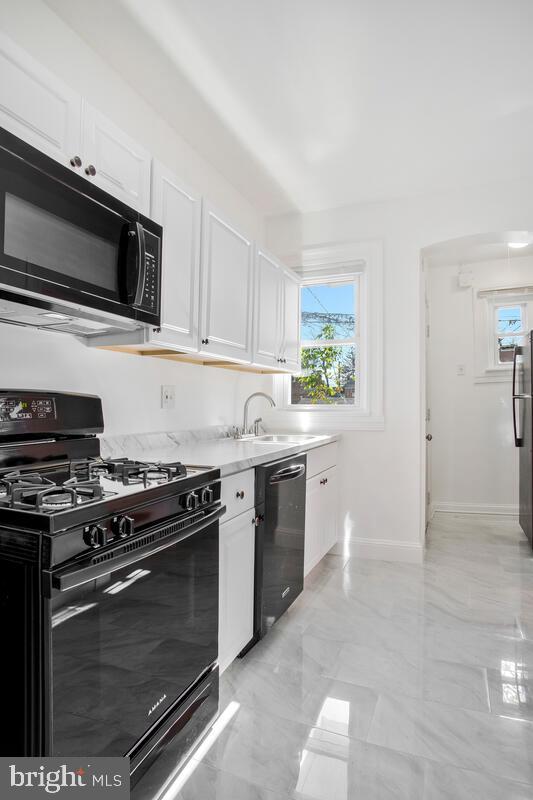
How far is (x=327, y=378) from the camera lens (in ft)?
12.8

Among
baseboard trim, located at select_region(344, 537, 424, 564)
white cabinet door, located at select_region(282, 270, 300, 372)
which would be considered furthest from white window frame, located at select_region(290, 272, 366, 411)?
baseboard trim, located at select_region(344, 537, 424, 564)

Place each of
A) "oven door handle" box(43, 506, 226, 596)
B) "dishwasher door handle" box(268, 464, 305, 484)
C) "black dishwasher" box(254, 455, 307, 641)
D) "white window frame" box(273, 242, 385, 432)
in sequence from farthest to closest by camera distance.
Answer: "white window frame" box(273, 242, 385, 432) < "dishwasher door handle" box(268, 464, 305, 484) < "black dishwasher" box(254, 455, 307, 641) < "oven door handle" box(43, 506, 226, 596)

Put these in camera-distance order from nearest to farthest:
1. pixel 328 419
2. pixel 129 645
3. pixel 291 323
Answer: pixel 129 645 < pixel 291 323 < pixel 328 419

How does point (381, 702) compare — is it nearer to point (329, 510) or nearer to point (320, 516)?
point (320, 516)

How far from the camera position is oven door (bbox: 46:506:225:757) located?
1.03 metres

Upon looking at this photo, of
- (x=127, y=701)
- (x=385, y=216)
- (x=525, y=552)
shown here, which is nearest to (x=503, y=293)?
(x=385, y=216)

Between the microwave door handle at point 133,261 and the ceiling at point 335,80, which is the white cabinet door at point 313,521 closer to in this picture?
the microwave door handle at point 133,261

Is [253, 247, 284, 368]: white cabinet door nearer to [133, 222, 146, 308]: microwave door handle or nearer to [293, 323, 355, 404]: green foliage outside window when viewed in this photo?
[293, 323, 355, 404]: green foliage outside window

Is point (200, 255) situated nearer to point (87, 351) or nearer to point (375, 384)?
point (87, 351)

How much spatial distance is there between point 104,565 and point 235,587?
89 cm

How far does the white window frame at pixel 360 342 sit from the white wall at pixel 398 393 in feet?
0.21

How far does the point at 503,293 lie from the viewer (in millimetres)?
4859

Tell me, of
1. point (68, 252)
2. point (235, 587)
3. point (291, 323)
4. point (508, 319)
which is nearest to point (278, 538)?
point (235, 587)

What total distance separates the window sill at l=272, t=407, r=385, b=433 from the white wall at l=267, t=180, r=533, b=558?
64 mm
